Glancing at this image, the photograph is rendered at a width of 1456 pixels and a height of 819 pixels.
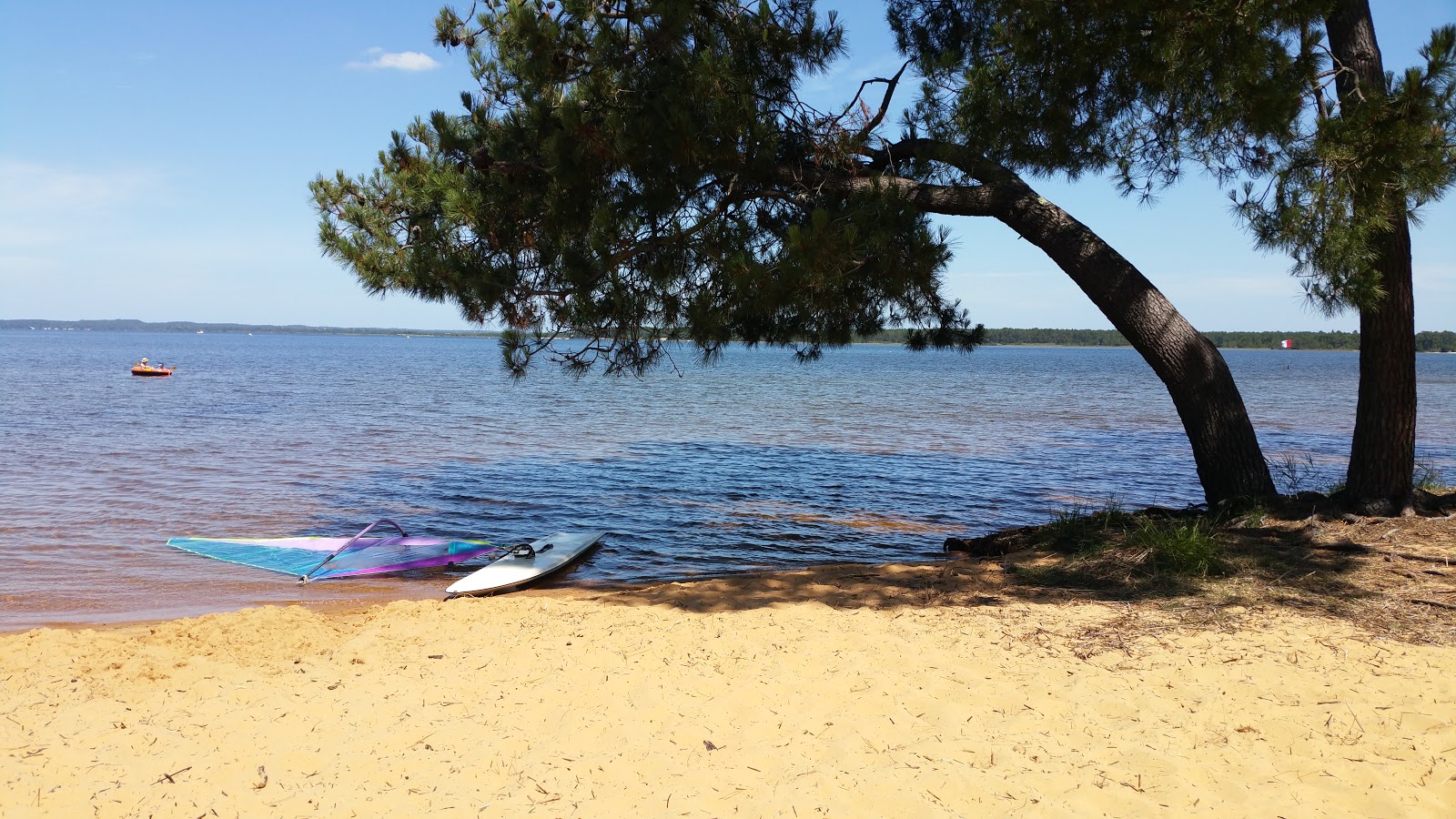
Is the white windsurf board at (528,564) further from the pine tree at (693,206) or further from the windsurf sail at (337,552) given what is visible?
the pine tree at (693,206)

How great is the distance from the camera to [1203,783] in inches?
127

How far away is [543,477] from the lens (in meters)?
14.2

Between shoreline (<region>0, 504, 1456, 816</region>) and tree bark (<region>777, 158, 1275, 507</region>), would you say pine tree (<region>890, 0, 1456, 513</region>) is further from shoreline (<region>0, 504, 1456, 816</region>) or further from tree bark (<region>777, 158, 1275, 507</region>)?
shoreline (<region>0, 504, 1456, 816</region>)

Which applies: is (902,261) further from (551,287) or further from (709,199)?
(551,287)

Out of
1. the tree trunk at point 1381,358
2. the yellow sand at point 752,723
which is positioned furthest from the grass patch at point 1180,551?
the tree trunk at point 1381,358

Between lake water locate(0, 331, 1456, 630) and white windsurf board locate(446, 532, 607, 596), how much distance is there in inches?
8.1

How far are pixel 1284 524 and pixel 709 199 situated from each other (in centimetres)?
497

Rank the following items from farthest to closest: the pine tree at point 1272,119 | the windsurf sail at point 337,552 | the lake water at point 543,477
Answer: the lake water at point 543,477 → the windsurf sail at point 337,552 → the pine tree at point 1272,119

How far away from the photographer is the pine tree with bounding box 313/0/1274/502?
6043 millimetres

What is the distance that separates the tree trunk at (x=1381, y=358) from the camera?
6.36 metres

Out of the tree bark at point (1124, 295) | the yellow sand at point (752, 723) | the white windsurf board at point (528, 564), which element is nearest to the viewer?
the yellow sand at point (752, 723)

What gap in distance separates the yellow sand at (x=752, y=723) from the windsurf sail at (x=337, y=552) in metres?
2.92

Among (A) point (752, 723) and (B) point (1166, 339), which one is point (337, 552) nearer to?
(A) point (752, 723)

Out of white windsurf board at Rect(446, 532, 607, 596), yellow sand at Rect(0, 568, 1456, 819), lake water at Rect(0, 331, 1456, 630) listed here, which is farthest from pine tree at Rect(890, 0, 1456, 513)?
white windsurf board at Rect(446, 532, 607, 596)
